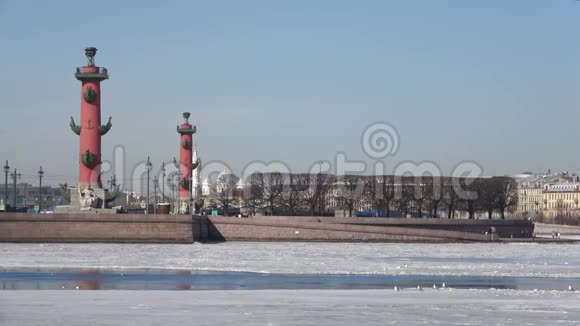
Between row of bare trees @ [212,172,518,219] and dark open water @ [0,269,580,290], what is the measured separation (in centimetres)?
4840

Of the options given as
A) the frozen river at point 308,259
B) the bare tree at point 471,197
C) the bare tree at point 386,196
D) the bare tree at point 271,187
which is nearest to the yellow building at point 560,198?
the bare tree at point 471,197

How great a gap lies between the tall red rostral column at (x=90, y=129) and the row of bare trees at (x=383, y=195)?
28.9 m

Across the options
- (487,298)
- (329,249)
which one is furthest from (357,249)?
(487,298)

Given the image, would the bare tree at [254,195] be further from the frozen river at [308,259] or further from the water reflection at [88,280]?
the water reflection at [88,280]

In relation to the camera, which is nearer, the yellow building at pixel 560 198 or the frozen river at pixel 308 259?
the frozen river at pixel 308 259

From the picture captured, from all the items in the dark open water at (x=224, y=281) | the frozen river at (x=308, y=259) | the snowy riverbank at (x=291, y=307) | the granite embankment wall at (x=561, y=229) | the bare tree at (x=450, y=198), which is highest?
the bare tree at (x=450, y=198)

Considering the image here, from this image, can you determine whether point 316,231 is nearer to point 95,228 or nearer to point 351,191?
point 95,228

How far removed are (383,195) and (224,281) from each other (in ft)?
179

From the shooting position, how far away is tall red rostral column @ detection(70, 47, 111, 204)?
4903cm

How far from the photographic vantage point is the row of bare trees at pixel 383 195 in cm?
8069

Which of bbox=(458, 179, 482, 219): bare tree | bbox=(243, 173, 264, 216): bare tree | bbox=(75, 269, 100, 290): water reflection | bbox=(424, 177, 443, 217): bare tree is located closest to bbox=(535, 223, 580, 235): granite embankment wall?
bbox=(458, 179, 482, 219): bare tree

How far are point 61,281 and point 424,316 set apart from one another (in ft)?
32.7

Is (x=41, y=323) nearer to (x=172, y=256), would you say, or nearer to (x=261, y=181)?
(x=172, y=256)

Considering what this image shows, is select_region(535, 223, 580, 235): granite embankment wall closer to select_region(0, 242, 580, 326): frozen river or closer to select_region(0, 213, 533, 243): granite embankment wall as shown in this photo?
select_region(0, 213, 533, 243): granite embankment wall
